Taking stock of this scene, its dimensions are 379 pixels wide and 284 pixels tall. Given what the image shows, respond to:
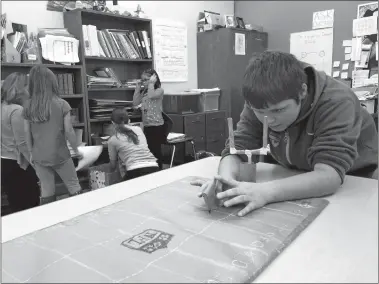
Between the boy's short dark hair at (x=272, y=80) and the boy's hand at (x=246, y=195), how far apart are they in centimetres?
22

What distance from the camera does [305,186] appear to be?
2.73ft

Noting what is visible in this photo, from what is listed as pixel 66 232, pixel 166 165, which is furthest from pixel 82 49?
pixel 66 232

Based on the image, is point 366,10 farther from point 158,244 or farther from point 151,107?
point 158,244

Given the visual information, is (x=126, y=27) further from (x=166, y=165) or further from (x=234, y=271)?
(x=234, y=271)

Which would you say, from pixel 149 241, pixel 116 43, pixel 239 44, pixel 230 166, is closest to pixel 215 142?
pixel 239 44

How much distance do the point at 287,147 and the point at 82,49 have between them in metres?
2.27

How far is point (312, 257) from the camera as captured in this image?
0.56 metres

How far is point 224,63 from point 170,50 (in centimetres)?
65

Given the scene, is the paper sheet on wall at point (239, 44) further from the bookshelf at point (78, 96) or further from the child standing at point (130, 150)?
the child standing at point (130, 150)

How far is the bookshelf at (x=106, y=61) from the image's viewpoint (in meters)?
2.84

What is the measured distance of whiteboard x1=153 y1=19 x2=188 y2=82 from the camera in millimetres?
3754

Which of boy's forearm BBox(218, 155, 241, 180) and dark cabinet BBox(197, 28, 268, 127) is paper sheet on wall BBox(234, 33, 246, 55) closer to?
dark cabinet BBox(197, 28, 268, 127)

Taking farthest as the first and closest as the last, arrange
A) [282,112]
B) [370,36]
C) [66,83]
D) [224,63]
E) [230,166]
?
[224,63]
[370,36]
[66,83]
[230,166]
[282,112]

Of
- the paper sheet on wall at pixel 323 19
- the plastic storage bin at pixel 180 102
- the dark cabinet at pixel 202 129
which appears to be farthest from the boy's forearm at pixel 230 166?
the paper sheet on wall at pixel 323 19
